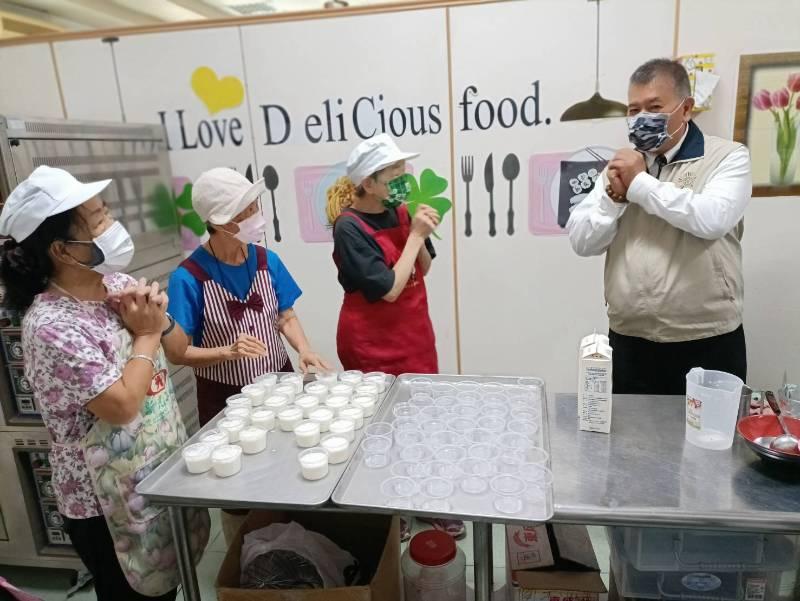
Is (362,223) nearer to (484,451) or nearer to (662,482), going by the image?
(484,451)

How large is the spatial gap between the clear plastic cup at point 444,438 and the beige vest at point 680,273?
77 centimetres

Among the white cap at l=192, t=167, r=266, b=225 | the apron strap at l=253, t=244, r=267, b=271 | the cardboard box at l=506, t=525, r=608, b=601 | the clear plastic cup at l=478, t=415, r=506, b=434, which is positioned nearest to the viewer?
the clear plastic cup at l=478, t=415, r=506, b=434

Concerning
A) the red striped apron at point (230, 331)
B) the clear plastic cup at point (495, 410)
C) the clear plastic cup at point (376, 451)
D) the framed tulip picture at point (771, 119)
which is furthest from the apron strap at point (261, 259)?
the framed tulip picture at point (771, 119)

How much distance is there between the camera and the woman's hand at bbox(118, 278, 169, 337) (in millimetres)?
1305

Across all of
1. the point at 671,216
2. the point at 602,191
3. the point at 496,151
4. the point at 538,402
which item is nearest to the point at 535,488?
the point at 538,402

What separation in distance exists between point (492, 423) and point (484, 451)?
0.43ft

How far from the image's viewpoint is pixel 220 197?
166 cm

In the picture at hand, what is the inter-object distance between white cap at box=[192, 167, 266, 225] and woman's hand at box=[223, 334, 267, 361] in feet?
1.24

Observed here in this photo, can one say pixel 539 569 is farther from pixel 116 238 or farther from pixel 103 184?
pixel 103 184

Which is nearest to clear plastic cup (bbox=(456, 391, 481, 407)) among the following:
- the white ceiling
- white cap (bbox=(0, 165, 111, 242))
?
white cap (bbox=(0, 165, 111, 242))

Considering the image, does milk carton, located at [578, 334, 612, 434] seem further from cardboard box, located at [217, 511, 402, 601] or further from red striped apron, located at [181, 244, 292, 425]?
red striped apron, located at [181, 244, 292, 425]

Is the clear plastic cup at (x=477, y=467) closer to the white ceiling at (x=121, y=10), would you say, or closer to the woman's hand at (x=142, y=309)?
the woman's hand at (x=142, y=309)

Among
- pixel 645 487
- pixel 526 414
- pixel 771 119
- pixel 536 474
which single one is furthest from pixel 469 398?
pixel 771 119

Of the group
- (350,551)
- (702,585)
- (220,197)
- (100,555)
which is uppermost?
(220,197)
